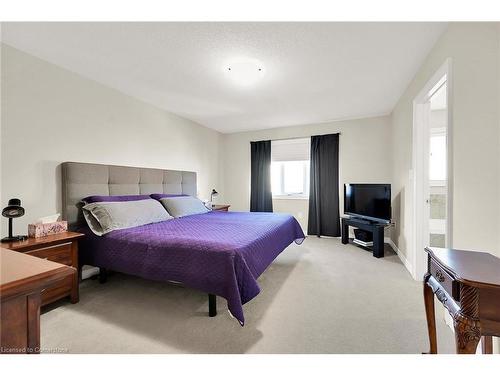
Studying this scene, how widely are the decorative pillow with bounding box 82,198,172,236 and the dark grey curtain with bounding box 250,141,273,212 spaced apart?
2785mm

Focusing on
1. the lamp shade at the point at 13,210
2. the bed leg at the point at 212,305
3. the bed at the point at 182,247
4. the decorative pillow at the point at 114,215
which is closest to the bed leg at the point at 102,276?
the bed at the point at 182,247

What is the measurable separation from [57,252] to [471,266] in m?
2.92

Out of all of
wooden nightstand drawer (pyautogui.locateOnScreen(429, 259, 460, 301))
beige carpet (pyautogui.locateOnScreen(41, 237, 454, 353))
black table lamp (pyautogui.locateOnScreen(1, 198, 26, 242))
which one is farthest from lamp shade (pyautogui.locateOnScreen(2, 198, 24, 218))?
wooden nightstand drawer (pyautogui.locateOnScreen(429, 259, 460, 301))

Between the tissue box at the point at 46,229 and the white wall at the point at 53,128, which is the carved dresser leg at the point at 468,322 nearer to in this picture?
the tissue box at the point at 46,229

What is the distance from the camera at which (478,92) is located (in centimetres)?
144

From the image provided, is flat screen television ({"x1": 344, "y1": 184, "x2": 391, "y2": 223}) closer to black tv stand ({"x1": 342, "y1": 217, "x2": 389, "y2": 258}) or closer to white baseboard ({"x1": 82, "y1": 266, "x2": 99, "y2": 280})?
black tv stand ({"x1": 342, "y1": 217, "x2": 389, "y2": 258})

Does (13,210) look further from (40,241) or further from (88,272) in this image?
(88,272)

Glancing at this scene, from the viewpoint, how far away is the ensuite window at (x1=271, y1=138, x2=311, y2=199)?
4902 millimetres

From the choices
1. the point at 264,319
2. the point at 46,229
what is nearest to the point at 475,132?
the point at 264,319

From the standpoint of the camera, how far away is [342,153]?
450cm

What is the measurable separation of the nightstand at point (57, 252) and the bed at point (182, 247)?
0.20m

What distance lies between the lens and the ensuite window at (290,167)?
4902 mm

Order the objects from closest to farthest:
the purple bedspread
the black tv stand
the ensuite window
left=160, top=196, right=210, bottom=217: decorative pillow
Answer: the purple bedspread, left=160, top=196, right=210, bottom=217: decorative pillow, the black tv stand, the ensuite window

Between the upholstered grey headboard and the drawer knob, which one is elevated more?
the upholstered grey headboard
